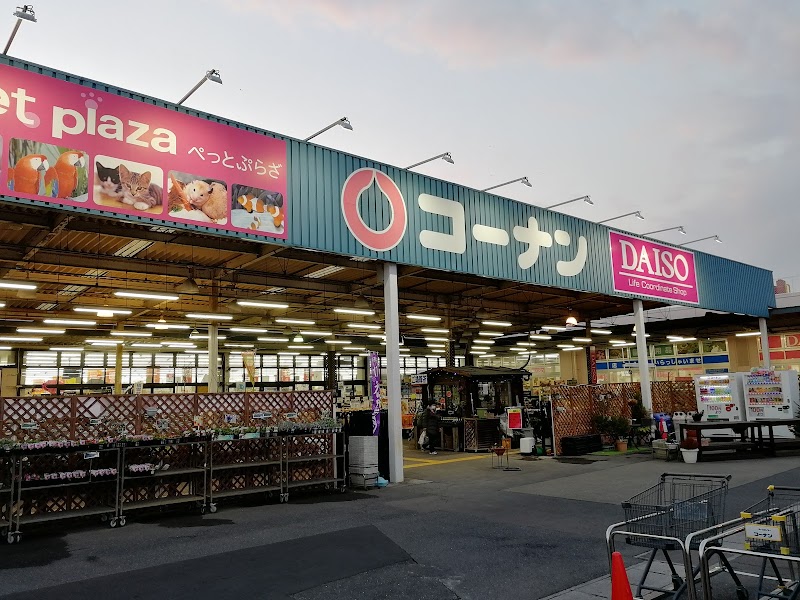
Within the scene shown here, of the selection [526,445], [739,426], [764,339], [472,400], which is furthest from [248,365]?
[764,339]

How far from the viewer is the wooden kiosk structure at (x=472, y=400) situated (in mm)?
19672

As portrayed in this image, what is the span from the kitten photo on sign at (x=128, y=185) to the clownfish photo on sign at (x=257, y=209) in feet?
4.41

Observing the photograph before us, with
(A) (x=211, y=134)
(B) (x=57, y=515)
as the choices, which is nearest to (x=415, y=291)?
(A) (x=211, y=134)

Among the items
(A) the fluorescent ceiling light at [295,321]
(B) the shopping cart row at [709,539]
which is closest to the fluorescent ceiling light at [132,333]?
(A) the fluorescent ceiling light at [295,321]

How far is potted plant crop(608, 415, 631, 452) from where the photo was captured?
59.2 ft

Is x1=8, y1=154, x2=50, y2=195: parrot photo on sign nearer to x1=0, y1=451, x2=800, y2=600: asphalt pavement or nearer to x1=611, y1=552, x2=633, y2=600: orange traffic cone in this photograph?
x1=0, y1=451, x2=800, y2=600: asphalt pavement

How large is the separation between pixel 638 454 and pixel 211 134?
14.4 meters

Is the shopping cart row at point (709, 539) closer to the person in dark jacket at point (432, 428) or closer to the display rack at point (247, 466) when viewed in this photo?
the display rack at point (247, 466)

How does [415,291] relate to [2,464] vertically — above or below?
above

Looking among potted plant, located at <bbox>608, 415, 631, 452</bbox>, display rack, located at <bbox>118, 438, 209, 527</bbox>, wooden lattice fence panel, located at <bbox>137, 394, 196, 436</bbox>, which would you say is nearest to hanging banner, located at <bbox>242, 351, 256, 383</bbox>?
wooden lattice fence panel, located at <bbox>137, 394, 196, 436</bbox>

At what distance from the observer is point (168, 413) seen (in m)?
10.8

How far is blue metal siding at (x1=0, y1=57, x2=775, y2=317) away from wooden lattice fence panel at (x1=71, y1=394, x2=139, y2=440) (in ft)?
10.2

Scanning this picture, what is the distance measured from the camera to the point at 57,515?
29.0 feet

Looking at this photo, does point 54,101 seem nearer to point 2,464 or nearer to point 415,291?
point 2,464
